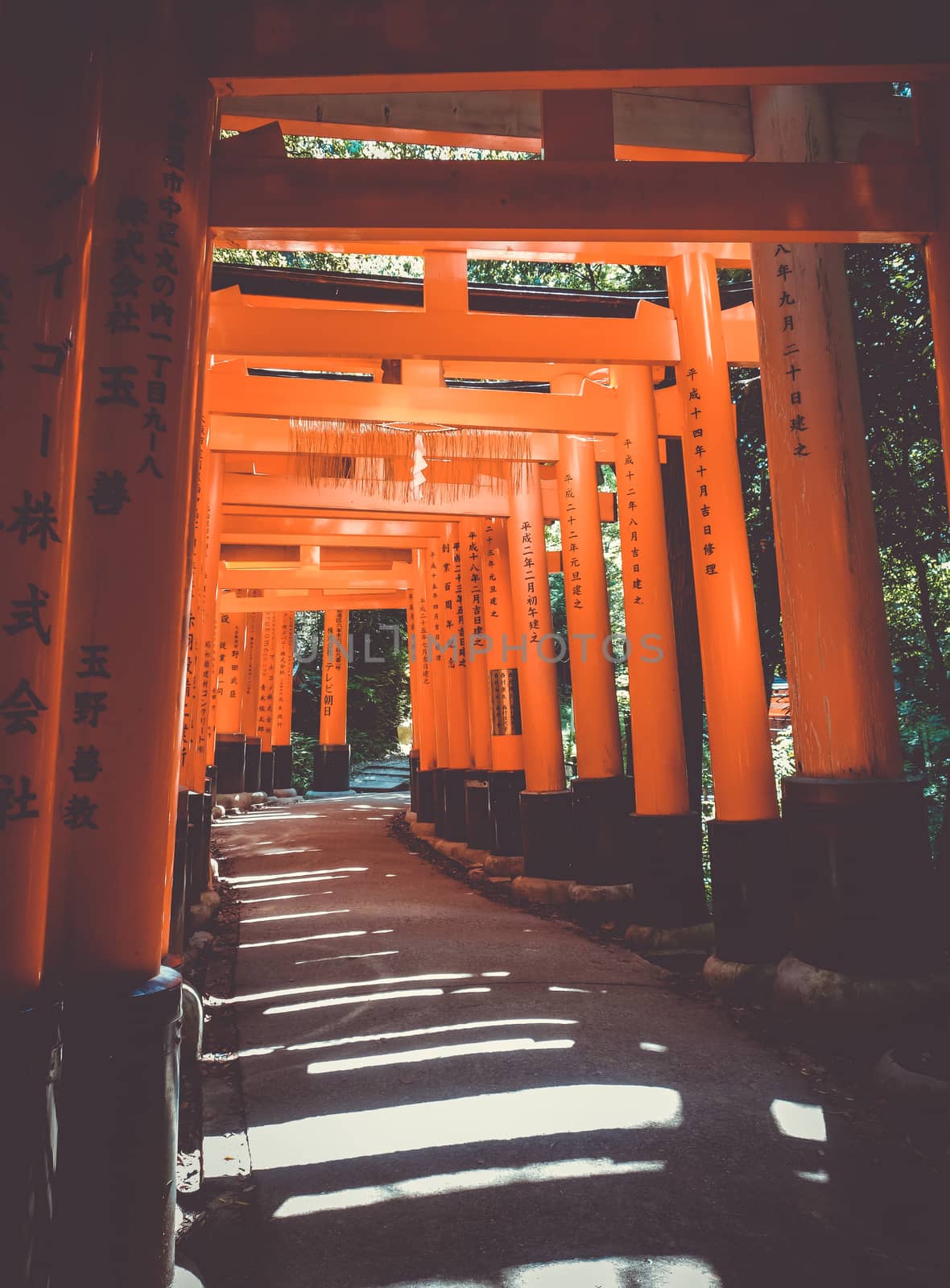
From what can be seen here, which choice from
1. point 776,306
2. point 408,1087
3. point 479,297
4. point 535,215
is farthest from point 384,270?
point 408,1087

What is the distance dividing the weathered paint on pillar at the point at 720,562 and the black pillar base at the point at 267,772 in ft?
56.3

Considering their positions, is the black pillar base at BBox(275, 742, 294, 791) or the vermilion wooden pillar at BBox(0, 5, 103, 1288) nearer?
the vermilion wooden pillar at BBox(0, 5, 103, 1288)

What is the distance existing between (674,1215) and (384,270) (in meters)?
10.8

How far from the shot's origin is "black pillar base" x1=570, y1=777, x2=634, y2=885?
7.70 meters

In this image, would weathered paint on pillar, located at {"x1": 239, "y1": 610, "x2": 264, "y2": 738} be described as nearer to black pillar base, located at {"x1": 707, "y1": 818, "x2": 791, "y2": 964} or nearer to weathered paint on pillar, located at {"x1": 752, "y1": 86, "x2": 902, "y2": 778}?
black pillar base, located at {"x1": 707, "y1": 818, "x2": 791, "y2": 964}

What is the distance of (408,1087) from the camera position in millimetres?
3717

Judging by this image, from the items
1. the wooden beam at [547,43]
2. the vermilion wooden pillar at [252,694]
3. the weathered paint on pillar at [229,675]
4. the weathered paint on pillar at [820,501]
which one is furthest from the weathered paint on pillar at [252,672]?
the wooden beam at [547,43]

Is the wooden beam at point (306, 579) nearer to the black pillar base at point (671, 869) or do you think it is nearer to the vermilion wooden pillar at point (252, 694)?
the vermilion wooden pillar at point (252, 694)

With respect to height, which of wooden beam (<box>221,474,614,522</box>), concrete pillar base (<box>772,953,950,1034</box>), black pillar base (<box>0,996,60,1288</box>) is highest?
wooden beam (<box>221,474,614,522</box>)

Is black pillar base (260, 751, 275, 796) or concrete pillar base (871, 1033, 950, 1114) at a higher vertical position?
black pillar base (260, 751, 275, 796)

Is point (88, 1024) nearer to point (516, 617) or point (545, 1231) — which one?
point (545, 1231)

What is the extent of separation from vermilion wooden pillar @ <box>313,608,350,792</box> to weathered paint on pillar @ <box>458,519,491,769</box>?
9.60 metres

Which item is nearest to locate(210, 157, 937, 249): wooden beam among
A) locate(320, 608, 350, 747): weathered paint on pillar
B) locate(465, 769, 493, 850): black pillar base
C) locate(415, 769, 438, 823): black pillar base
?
locate(465, 769, 493, 850): black pillar base

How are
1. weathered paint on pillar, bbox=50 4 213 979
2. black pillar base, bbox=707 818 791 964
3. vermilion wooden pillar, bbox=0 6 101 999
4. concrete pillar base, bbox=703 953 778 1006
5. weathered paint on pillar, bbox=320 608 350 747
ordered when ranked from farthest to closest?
weathered paint on pillar, bbox=320 608 350 747 < black pillar base, bbox=707 818 791 964 < concrete pillar base, bbox=703 953 778 1006 < weathered paint on pillar, bbox=50 4 213 979 < vermilion wooden pillar, bbox=0 6 101 999
